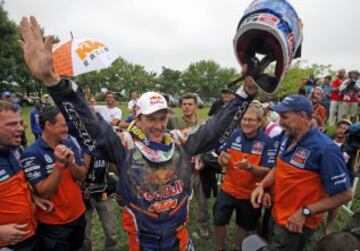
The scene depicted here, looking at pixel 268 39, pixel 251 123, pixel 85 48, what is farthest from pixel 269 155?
pixel 85 48

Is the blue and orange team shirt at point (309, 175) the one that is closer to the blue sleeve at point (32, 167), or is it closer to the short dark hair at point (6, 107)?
the blue sleeve at point (32, 167)

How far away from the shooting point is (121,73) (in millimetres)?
70688

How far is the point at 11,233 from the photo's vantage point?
246 cm

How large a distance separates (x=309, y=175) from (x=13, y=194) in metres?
2.71

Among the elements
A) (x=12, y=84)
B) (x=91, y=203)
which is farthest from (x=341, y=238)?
(x=12, y=84)

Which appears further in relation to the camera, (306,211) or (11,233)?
(306,211)

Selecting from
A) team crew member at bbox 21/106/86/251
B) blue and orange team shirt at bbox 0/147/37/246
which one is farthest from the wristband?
blue and orange team shirt at bbox 0/147/37/246

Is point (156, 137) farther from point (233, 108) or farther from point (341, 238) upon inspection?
point (341, 238)

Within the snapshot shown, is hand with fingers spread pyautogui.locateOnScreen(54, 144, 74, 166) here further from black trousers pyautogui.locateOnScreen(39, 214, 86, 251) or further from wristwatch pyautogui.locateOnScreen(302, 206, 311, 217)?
wristwatch pyautogui.locateOnScreen(302, 206, 311, 217)

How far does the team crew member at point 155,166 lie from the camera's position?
2.22 meters

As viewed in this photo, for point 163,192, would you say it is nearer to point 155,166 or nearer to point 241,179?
point 155,166

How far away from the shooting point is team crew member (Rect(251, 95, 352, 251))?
110 inches

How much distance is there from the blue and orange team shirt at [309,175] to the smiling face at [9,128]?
8.52ft

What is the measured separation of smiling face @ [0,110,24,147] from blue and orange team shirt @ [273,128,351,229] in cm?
260
